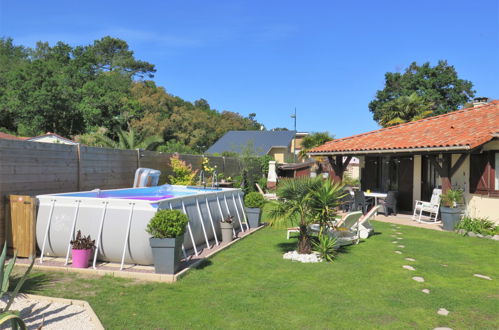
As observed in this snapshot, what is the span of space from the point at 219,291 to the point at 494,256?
6413 millimetres

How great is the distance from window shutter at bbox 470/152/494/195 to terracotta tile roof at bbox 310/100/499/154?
87 cm

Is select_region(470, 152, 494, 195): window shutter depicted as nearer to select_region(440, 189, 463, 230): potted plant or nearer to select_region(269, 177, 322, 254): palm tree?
select_region(440, 189, 463, 230): potted plant

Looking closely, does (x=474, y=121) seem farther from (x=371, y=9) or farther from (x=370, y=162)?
(x=371, y=9)

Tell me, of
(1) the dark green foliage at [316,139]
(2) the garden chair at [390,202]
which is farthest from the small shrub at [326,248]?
(1) the dark green foliage at [316,139]

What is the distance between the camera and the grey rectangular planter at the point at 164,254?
6242mm

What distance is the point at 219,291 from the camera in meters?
5.82

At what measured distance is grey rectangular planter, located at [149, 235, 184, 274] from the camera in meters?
6.24

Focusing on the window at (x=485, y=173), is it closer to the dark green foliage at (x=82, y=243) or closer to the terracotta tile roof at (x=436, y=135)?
the terracotta tile roof at (x=436, y=135)

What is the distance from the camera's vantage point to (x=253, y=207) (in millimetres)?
11711

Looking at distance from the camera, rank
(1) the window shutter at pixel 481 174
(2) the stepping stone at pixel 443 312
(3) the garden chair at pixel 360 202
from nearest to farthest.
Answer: (2) the stepping stone at pixel 443 312 → (1) the window shutter at pixel 481 174 → (3) the garden chair at pixel 360 202

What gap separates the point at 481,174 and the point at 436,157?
1532 millimetres

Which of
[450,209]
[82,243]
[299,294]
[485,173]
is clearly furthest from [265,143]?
[299,294]

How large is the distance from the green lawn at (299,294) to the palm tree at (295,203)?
825 mm

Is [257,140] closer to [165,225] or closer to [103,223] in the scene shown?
[103,223]
